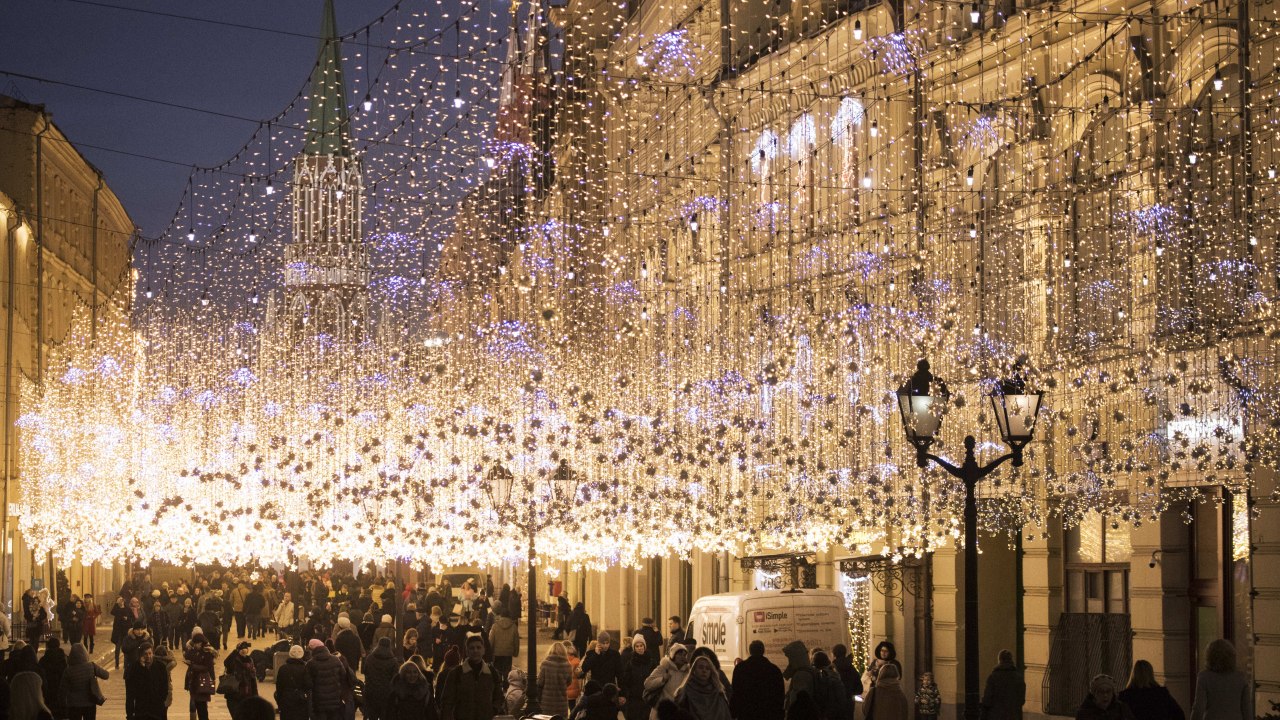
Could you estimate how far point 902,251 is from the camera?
25297 mm

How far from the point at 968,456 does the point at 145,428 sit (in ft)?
81.0

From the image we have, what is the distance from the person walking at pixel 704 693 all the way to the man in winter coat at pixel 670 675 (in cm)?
165

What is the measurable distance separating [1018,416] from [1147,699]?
8.24ft

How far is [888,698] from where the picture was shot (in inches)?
648

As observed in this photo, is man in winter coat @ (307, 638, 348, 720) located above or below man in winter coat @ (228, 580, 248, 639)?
above

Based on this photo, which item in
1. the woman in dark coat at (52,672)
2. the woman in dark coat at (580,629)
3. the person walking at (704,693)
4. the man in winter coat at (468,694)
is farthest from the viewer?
the woman in dark coat at (580,629)

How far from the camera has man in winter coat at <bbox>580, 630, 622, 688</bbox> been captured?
20906 millimetres

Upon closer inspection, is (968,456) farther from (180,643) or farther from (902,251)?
(180,643)

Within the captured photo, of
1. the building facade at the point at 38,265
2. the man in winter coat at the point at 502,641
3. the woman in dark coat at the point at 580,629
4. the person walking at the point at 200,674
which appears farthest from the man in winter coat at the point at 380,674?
the building facade at the point at 38,265

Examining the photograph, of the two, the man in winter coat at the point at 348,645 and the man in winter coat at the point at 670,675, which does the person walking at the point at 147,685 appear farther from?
the man in winter coat at the point at 670,675

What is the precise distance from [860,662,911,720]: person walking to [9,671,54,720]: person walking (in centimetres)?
725

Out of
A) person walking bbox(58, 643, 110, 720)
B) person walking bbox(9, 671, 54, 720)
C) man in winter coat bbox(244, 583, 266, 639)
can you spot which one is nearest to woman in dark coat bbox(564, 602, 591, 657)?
man in winter coat bbox(244, 583, 266, 639)

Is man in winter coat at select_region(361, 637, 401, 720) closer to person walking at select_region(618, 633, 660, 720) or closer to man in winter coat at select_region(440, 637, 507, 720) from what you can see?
man in winter coat at select_region(440, 637, 507, 720)

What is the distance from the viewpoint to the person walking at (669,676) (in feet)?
55.2
